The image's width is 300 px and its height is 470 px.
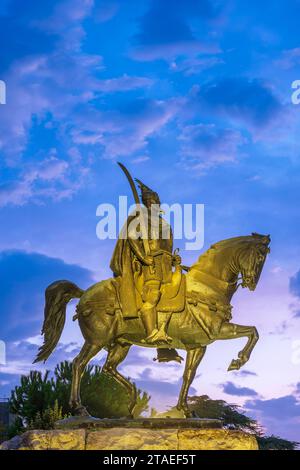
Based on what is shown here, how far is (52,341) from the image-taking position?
47.7 feet

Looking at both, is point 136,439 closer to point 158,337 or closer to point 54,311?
point 158,337

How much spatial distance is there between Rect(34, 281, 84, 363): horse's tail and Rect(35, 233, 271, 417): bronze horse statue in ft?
1.70

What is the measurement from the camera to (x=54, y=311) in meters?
14.5

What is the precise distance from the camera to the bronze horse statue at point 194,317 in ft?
44.0

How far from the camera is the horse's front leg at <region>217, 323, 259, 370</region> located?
43.6 feet

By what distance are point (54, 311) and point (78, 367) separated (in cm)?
133

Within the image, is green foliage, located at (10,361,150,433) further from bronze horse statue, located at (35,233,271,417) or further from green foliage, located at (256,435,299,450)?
bronze horse statue, located at (35,233,271,417)

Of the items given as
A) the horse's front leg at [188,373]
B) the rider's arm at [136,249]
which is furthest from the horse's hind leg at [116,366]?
the rider's arm at [136,249]

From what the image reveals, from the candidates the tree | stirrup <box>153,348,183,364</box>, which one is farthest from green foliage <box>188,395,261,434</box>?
stirrup <box>153,348,183,364</box>

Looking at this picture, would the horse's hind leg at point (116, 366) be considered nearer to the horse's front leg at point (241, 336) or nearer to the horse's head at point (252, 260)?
the horse's front leg at point (241, 336)
